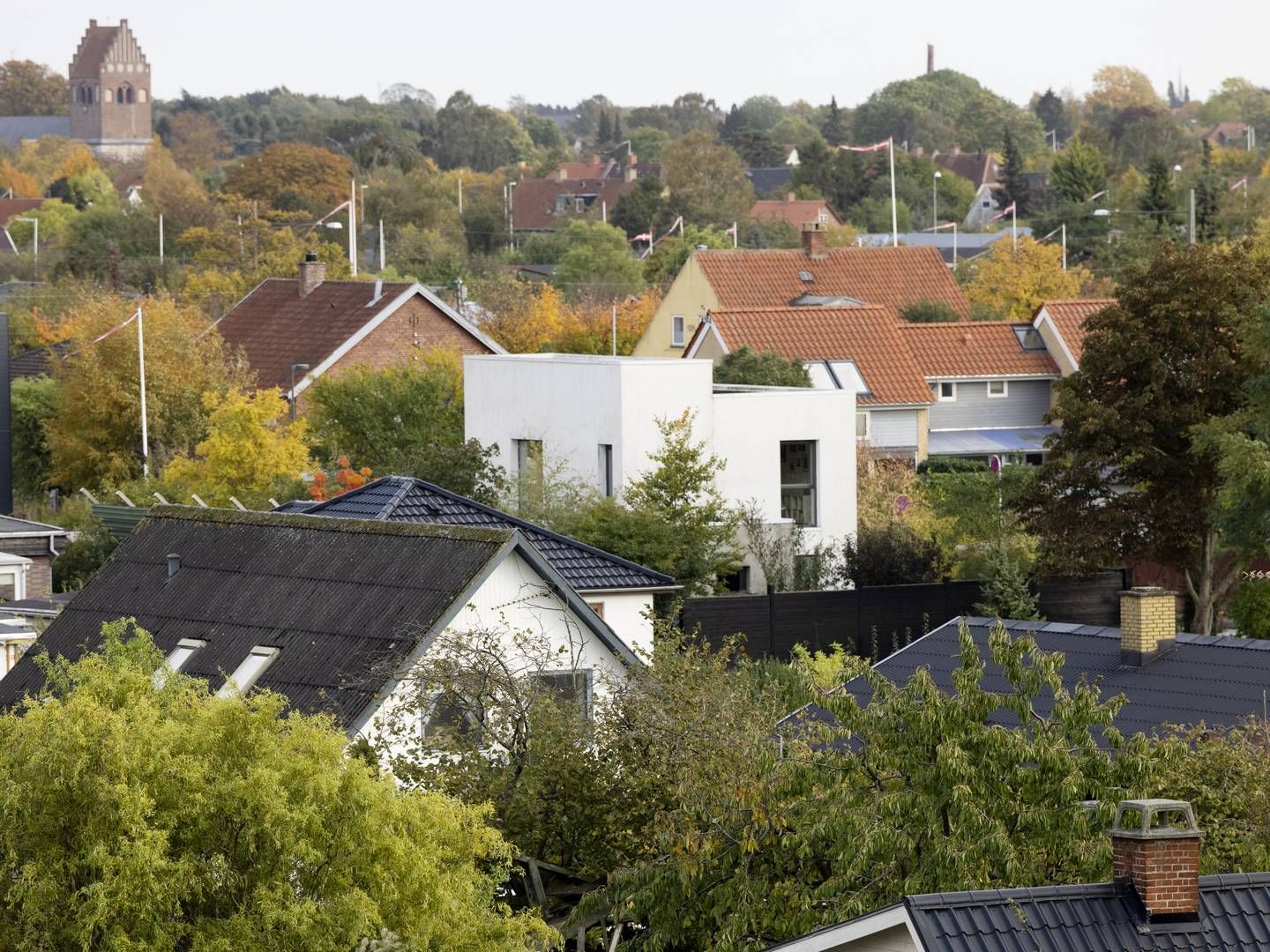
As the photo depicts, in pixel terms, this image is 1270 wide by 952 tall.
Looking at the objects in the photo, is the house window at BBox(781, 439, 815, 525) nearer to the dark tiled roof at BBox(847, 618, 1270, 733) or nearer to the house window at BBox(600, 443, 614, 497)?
the house window at BBox(600, 443, 614, 497)

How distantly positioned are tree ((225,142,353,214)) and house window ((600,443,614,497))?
75648mm

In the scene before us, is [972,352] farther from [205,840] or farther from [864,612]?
[205,840]

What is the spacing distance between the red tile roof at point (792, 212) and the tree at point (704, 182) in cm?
124

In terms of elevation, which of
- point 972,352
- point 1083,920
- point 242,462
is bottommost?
point 1083,920

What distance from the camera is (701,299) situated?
2549 inches

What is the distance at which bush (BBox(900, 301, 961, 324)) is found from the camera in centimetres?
6531

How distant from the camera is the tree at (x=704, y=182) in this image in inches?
4938

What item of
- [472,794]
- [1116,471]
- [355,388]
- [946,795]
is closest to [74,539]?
[355,388]

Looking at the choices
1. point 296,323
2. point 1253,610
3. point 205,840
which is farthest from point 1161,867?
point 296,323

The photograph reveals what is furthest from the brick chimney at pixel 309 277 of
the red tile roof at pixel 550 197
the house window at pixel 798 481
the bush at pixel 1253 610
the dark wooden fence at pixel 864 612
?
the red tile roof at pixel 550 197

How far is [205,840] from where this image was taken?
1376 centimetres

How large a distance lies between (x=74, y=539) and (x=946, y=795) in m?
28.4

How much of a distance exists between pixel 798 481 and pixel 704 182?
88699 millimetres

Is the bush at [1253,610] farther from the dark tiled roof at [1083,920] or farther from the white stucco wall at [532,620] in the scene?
the dark tiled roof at [1083,920]
